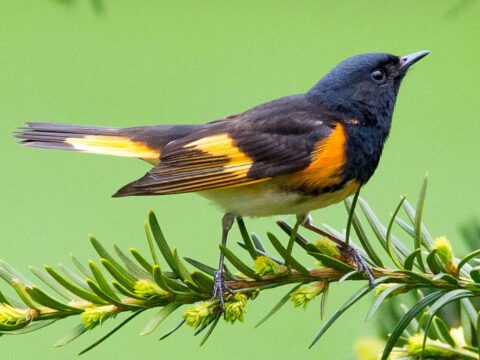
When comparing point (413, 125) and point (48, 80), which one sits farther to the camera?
point (48, 80)

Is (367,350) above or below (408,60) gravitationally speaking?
below

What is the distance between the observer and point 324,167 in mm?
2369

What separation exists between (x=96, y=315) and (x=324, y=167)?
0.99 metres

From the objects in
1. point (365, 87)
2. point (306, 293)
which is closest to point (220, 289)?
point (306, 293)

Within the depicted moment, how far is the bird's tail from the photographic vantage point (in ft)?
8.74

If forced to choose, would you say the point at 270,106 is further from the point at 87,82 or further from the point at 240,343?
the point at 87,82

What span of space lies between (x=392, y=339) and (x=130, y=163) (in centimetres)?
449

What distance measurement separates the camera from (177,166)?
246 cm

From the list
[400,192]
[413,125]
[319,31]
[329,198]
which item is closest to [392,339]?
[329,198]

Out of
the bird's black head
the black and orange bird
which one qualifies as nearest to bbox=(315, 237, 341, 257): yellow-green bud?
the black and orange bird

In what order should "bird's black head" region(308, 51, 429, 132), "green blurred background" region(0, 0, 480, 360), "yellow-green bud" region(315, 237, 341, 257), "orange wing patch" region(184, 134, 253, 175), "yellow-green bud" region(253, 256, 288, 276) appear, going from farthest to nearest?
"green blurred background" region(0, 0, 480, 360), "bird's black head" region(308, 51, 429, 132), "orange wing patch" region(184, 134, 253, 175), "yellow-green bud" region(315, 237, 341, 257), "yellow-green bud" region(253, 256, 288, 276)

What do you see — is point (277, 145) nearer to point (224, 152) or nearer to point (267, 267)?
point (224, 152)

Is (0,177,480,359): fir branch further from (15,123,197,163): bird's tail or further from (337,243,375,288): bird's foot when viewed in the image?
(15,123,197,163): bird's tail

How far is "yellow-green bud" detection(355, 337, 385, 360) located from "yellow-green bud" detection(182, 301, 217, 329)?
28 cm
